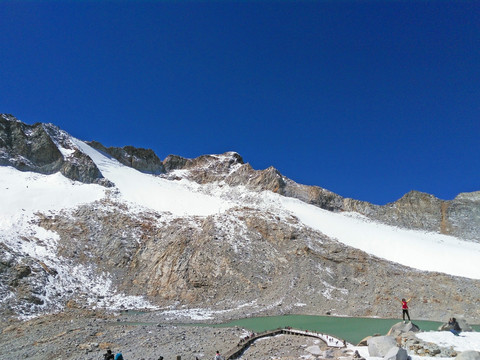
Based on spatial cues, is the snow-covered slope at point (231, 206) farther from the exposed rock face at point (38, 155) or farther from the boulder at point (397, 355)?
the boulder at point (397, 355)

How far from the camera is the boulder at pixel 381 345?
13.9 meters

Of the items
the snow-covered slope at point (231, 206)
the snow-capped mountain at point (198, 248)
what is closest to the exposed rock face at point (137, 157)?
the snow-covered slope at point (231, 206)

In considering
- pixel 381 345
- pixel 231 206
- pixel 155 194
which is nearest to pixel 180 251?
pixel 231 206

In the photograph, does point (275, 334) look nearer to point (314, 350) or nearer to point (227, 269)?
point (314, 350)

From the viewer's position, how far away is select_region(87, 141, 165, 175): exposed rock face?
292 ft

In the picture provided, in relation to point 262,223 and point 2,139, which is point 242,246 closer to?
point 262,223

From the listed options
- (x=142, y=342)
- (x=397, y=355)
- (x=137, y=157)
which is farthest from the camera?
(x=137, y=157)

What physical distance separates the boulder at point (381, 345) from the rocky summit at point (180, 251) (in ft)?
73.4

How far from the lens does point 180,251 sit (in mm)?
47500

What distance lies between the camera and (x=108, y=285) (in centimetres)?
4159

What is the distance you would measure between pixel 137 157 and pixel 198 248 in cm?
5396

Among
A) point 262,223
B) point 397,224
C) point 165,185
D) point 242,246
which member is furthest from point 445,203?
point 165,185

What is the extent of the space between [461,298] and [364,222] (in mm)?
33572

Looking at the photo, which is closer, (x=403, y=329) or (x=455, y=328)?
(x=455, y=328)
